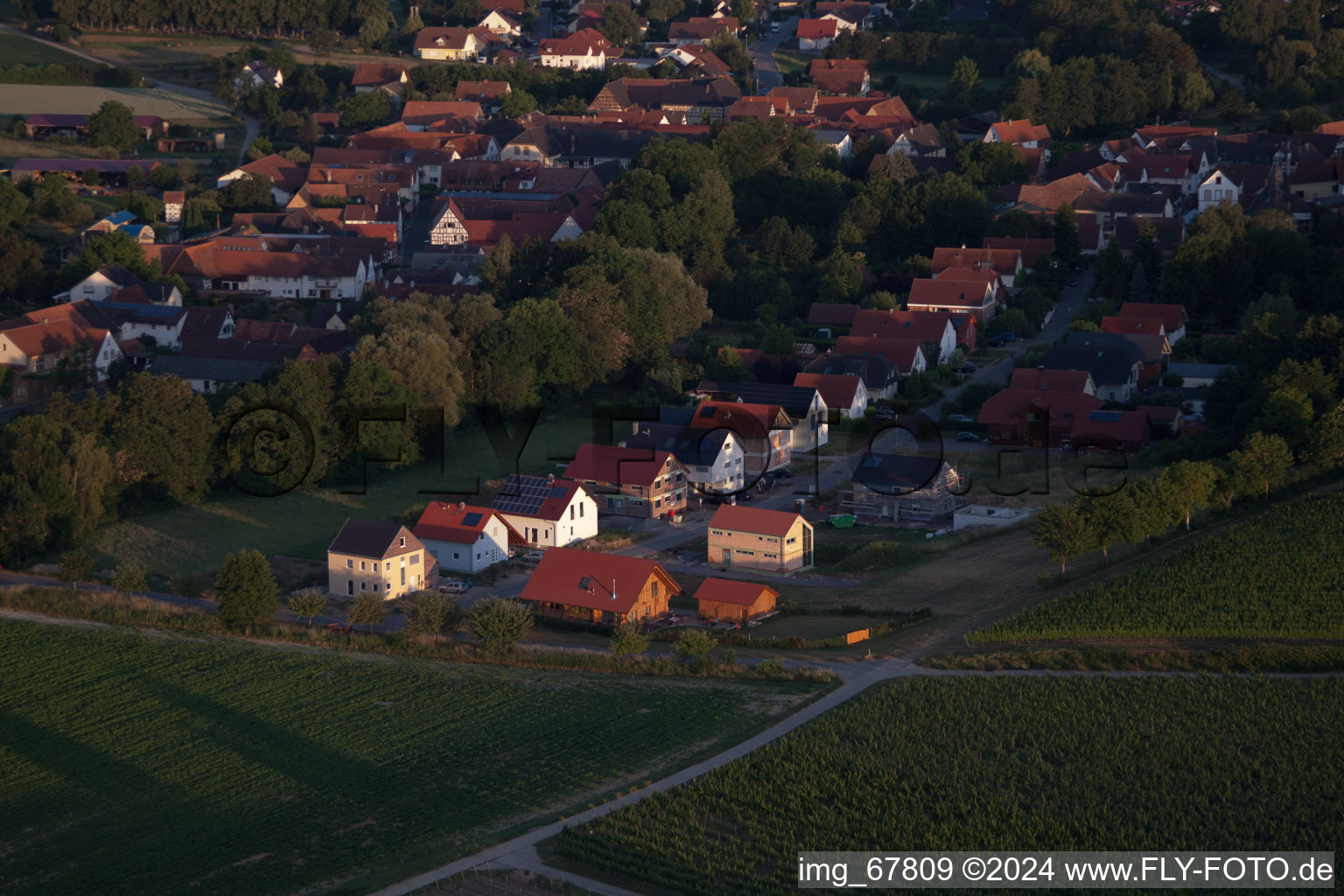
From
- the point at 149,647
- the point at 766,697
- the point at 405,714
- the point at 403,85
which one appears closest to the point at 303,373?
the point at 149,647

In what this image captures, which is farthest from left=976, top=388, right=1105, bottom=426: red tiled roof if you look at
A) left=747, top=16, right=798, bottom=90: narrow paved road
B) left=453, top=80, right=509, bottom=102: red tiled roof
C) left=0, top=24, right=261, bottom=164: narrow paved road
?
left=747, top=16, right=798, bottom=90: narrow paved road

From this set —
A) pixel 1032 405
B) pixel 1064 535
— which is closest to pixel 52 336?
pixel 1032 405

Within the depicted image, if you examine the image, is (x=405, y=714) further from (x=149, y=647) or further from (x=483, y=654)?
(x=149, y=647)

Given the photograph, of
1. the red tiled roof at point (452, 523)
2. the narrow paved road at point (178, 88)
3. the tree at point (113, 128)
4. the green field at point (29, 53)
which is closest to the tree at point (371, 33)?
the narrow paved road at point (178, 88)

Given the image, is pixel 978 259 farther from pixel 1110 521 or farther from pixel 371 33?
pixel 371 33

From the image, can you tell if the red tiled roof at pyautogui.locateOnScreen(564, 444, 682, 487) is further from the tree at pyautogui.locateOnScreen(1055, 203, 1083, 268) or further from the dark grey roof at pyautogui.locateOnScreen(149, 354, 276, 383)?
the tree at pyautogui.locateOnScreen(1055, 203, 1083, 268)

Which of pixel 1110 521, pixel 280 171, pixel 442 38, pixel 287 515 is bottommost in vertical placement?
pixel 287 515
